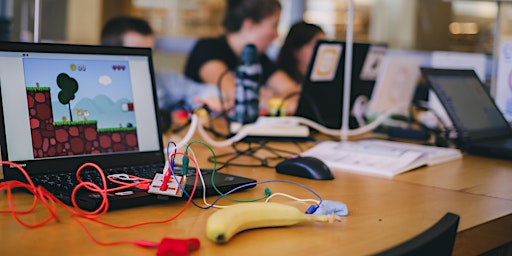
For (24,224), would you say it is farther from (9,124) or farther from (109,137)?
(109,137)

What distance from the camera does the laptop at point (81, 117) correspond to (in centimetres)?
117

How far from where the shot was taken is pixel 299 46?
3.22 meters

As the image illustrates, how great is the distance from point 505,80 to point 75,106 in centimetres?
160

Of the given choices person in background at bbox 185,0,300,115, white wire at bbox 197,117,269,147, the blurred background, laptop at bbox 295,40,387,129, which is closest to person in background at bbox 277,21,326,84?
laptop at bbox 295,40,387,129

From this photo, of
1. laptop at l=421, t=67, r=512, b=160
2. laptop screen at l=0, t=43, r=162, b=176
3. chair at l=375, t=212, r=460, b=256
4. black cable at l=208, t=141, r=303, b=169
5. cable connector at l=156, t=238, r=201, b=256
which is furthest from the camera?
laptop at l=421, t=67, r=512, b=160

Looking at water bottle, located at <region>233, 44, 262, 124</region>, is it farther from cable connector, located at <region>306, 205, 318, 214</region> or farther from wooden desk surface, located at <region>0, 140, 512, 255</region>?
cable connector, located at <region>306, 205, 318, 214</region>

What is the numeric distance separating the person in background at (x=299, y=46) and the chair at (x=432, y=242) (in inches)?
81.9

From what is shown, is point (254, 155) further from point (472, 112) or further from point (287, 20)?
point (287, 20)

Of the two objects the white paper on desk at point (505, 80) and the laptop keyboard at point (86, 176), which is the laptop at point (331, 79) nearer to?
the white paper on desk at point (505, 80)

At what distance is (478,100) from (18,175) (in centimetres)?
147

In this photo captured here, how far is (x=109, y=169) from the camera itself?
1.28 meters

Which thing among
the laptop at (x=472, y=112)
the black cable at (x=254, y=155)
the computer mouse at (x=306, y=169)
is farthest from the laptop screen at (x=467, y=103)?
the computer mouse at (x=306, y=169)

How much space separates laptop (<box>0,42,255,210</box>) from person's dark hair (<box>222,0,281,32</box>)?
3212mm

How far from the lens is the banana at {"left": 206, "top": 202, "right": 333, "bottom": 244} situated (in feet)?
3.00
